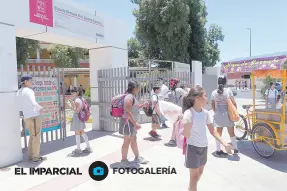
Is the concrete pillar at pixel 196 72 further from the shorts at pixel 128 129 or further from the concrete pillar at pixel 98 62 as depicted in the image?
the shorts at pixel 128 129

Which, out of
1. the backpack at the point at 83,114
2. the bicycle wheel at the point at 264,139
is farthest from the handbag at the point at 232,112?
the backpack at the point at 83,114

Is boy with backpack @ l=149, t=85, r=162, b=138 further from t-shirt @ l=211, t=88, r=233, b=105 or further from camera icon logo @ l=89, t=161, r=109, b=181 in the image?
camera icon logo @ l=89, t=161, r=109, b=181

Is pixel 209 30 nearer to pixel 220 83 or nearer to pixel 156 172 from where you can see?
pixel 220 83

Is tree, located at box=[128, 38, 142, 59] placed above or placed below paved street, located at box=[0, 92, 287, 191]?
above

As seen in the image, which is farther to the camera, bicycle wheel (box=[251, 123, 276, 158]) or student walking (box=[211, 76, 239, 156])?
student walking (box=[211, 76, 239, 156])

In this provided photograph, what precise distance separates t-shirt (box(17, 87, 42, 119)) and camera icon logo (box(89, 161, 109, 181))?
1.54m

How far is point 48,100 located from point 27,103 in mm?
1403

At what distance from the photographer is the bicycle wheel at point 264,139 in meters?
5.32

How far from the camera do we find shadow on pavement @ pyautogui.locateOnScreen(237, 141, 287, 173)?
16.2ft

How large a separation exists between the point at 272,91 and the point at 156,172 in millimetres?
6709

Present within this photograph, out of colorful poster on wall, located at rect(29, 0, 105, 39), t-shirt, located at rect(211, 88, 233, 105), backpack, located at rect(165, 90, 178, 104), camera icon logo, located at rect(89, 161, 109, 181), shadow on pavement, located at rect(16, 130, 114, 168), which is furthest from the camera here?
backpack, located at rect(165, 90, 178, 104)

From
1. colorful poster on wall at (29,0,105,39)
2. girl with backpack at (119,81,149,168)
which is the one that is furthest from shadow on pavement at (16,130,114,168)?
colorful poster on wall at (29,0,105,39)

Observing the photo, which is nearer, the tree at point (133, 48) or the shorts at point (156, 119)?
the shorts at point (156, 119)

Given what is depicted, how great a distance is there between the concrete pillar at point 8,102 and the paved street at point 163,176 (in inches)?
12.2
